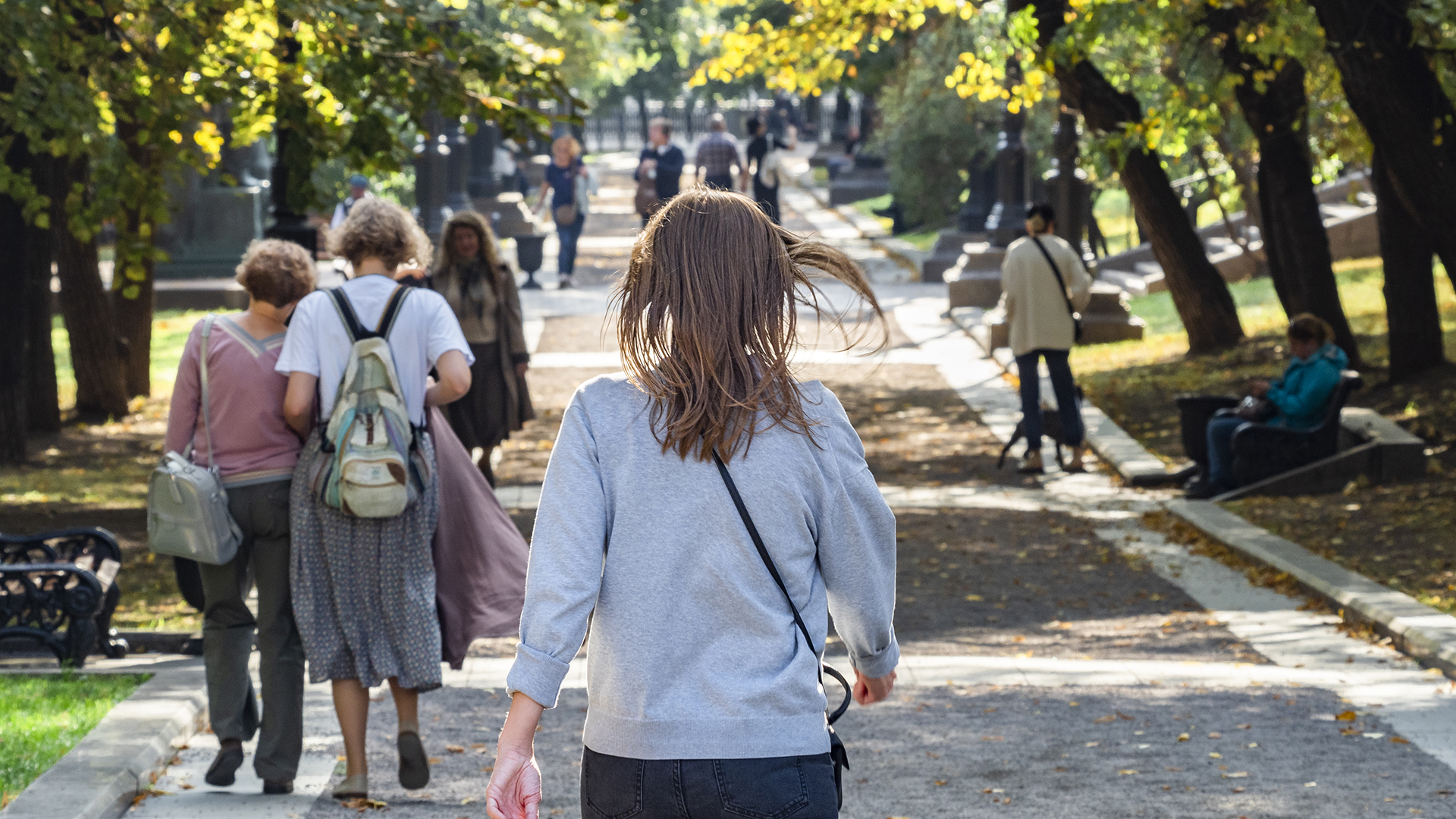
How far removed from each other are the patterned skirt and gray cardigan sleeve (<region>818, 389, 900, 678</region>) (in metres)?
2.61

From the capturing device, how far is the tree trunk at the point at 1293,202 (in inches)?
579

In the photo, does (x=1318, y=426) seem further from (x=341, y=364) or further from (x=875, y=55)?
(x=875, y=55)

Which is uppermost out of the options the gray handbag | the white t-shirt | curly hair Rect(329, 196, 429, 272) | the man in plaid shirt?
the man in plaid shirt

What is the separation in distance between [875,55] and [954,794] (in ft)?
93.3

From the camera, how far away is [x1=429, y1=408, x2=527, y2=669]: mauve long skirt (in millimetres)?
5180


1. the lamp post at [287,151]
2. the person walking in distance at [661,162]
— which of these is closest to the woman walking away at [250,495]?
the lamp post at [287,151]

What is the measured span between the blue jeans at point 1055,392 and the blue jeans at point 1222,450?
106cm

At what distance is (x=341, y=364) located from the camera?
16.3 feet

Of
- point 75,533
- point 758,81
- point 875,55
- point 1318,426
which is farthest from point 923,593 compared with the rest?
point 758,81

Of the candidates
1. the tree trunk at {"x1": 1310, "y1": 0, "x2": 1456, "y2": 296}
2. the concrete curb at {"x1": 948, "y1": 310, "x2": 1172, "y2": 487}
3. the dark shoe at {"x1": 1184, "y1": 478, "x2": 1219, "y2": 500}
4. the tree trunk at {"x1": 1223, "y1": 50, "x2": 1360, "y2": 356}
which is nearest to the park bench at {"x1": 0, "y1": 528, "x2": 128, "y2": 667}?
the dark shoe at {"x1": 1184, "y1": 478, "x2": 1219, "y2": 500}

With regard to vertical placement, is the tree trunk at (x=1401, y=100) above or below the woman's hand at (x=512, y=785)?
above

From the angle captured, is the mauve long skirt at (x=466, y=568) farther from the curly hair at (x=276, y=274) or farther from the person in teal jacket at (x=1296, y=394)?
the person in teal jacket at (x=1296, y=394)

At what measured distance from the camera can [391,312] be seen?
505 centimetres

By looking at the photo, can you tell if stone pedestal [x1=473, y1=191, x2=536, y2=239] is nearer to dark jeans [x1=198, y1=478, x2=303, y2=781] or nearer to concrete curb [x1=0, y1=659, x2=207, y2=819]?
concrete curb [x1=0, y1=659, x2=207, y2=819]
